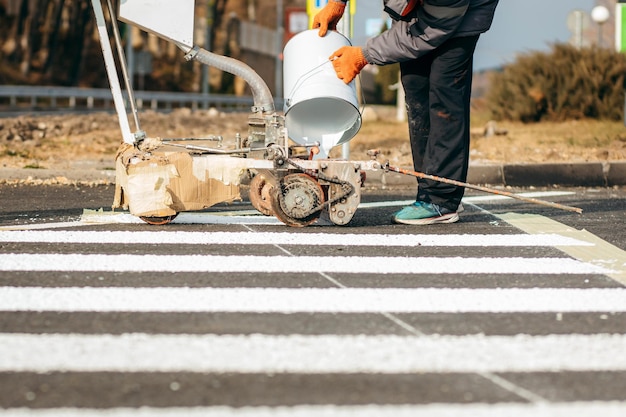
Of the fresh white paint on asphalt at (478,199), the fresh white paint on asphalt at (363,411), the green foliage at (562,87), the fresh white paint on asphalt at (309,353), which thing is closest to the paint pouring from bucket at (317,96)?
the fresh white paint on asphalt at (478,199)

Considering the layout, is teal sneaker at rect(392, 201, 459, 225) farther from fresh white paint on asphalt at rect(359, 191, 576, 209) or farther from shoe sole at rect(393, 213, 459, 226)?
fresh white paint on asphalt at rect(359, 191, 576, 209)

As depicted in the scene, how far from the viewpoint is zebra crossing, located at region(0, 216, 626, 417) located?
284cm

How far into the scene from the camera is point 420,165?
6508mm

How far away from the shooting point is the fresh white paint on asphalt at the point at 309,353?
3109mm

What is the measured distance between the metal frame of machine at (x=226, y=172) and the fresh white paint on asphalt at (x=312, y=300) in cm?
146

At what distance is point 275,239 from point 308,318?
1799 millimetres

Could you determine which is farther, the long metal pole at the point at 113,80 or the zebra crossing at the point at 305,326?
the long metal pole at the point at 113,80

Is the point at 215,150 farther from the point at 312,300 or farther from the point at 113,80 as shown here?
the point at 312,300

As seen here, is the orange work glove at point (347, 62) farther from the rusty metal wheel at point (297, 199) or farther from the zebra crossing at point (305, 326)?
the zebra crossing at point (305, 326)

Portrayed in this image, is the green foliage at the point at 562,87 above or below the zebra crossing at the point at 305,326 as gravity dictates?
above

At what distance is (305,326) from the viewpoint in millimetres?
3643

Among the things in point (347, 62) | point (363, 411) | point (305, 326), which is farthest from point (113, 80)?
point (363, 411)

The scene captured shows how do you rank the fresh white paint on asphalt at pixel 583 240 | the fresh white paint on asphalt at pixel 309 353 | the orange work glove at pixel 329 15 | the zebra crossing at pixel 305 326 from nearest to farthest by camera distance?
the zebra crossing at pixel 305 326 → the fresh white paint on asphalt at pixel 309 353 → the fresh white paint on asphalt at pixel 583 240 → the orange work glove at pixel 329 15

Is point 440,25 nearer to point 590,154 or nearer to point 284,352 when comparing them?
point 284,352
